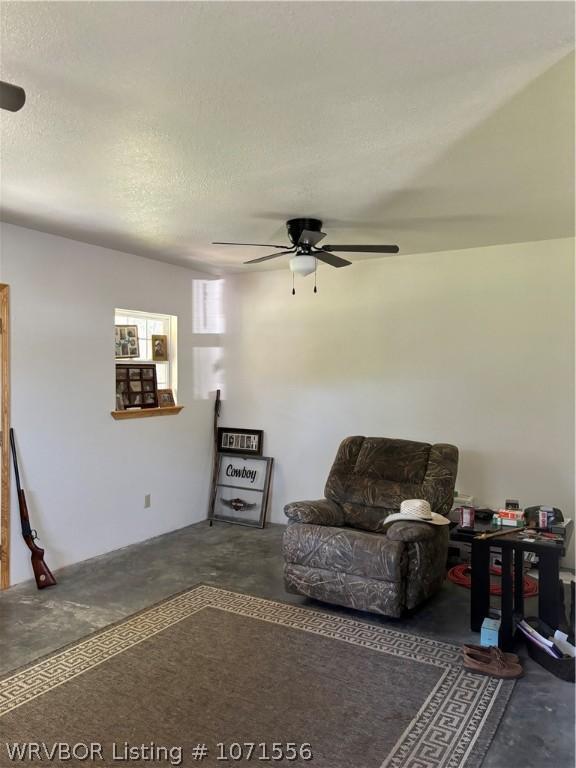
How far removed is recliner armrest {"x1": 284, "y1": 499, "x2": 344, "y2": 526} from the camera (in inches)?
149

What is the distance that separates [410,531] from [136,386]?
2952 millimetres

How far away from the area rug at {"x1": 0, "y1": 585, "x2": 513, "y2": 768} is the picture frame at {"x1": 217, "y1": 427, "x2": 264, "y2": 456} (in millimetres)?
2562

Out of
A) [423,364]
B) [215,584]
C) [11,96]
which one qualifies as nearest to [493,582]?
[423,364]

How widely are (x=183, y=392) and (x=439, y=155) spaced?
365 centimetres

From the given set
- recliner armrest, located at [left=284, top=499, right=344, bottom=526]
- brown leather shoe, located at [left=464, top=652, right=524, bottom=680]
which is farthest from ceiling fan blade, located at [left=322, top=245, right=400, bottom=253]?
brown leather shoe, located at [left=464, top=652, right=524, bottom=680]

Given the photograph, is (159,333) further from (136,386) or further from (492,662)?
(492,662)

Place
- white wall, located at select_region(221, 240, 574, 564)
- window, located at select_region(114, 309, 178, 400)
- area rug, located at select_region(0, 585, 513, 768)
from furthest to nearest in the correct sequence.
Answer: window, located at select_region(114, 309, 178, 400) < white wall, located at select_region(221, 240, 574, 564) < area rug, located at select_region(0, 585, 513, 768)

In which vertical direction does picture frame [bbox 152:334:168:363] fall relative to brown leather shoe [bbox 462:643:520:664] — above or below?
above

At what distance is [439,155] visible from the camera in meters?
2.70

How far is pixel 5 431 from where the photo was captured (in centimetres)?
393

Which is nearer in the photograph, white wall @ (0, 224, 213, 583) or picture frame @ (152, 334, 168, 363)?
white wall @ (0, 224, 213, 583)

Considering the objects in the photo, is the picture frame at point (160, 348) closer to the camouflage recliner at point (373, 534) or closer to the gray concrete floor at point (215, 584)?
the gray concrete floor at point (215, 584)

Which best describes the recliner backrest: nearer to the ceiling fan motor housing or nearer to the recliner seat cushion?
the recliner seat cushion

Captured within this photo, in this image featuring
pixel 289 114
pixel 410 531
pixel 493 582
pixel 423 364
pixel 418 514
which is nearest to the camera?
pixel 289 114
